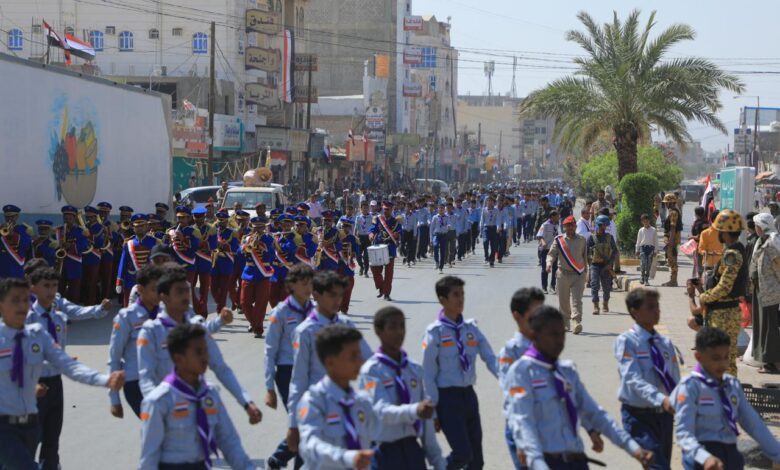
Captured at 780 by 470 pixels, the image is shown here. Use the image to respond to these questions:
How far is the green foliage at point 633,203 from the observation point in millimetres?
29125

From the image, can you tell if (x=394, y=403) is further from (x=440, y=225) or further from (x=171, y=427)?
(x=440, y=225)

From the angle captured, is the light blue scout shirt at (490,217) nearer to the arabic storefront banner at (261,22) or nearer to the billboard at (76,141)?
the billboard at (76,141)

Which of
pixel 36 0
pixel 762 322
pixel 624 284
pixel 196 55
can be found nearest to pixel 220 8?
pixel 196 55

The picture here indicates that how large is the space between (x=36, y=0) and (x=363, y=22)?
138ft

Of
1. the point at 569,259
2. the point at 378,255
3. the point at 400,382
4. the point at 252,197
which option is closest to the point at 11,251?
the point at 378,255

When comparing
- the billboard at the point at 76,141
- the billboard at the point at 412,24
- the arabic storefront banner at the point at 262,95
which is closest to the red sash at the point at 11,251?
the billboard at the point at 76,141

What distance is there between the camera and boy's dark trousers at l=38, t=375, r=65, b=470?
8070 millimetres

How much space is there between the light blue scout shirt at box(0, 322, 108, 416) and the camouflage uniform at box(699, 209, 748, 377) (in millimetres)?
5820

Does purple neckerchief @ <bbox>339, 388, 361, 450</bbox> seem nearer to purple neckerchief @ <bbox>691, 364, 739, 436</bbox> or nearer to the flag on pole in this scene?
purple neckerchief @ <bbox>691, 364, 739, 436</bbox>

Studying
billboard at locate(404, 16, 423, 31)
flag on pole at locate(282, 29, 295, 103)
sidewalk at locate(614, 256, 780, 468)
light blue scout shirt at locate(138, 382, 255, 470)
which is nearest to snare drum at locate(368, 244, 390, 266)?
sidewalk at locate(614, 256, 780, 468)

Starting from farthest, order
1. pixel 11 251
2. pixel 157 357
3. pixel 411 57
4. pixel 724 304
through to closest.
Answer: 1. pixel 411 57
2. pixel 11 251
3. pixel 724 304
4. pixel 157 357

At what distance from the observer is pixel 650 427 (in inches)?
278

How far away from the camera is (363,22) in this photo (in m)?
105

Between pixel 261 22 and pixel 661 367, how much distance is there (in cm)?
6052
